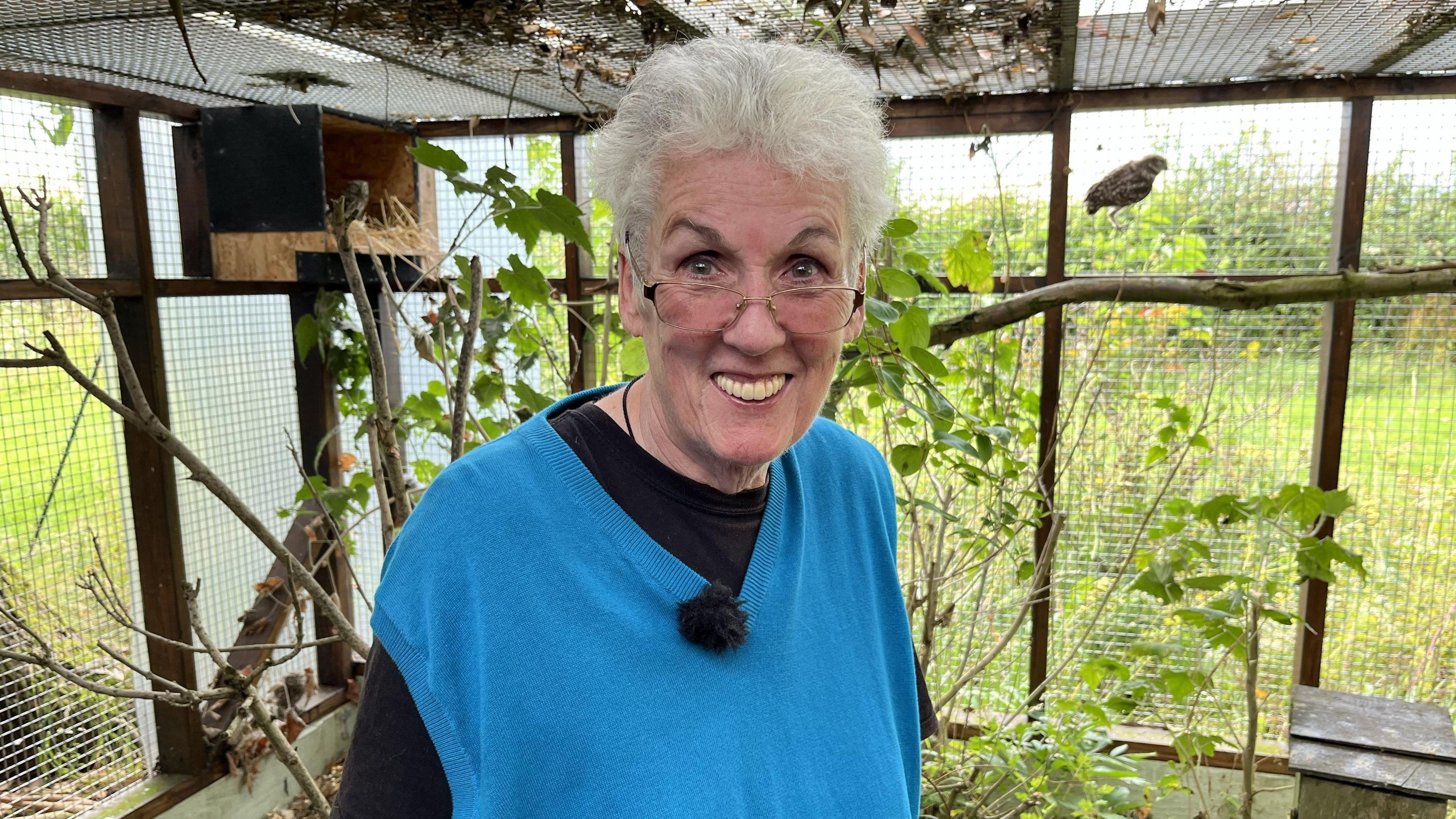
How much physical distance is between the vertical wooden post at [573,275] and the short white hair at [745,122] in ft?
6.04

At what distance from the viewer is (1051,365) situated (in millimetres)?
2662

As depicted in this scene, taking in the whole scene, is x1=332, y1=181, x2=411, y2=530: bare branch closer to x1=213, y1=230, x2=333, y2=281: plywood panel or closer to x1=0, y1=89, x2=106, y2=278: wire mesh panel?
x1=213, y1=230, x2=333, y2=281: plywood panel

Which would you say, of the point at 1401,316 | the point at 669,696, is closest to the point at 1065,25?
the point at 1401,316

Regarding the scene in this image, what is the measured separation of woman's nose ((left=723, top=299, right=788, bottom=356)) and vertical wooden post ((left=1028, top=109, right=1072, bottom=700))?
1823mm

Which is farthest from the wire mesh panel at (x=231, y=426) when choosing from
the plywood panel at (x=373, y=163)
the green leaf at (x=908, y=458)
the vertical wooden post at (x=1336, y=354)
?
the vertical wooden post at (x=1336, y=354)

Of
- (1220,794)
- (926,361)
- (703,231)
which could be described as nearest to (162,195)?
(926,361)

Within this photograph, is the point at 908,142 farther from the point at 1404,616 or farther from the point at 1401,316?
the point at 1404,616

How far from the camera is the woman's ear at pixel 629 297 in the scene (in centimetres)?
97

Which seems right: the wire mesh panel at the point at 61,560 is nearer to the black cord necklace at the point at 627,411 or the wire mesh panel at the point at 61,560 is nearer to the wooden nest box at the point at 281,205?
the wooden nest box at the point at 281,205

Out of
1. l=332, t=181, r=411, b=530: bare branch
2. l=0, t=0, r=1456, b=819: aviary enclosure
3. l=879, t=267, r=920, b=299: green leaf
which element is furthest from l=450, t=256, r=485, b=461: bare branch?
l=879, t=267, r=920, b=299: green leaf

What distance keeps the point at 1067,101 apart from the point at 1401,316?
3.66ft

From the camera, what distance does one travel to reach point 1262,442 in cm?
269

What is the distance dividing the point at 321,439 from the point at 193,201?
85 cm

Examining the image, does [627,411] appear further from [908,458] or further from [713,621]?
[908,458]
